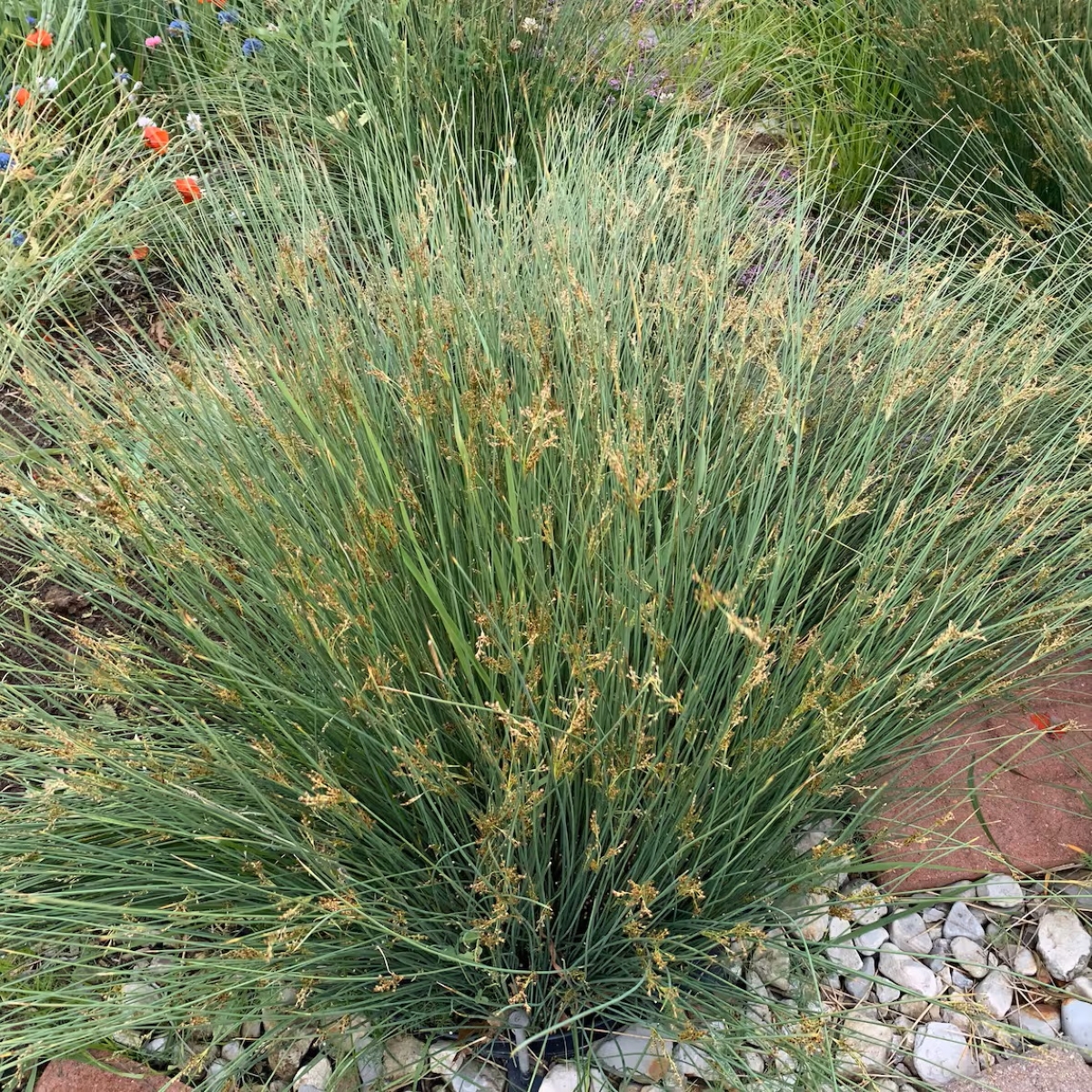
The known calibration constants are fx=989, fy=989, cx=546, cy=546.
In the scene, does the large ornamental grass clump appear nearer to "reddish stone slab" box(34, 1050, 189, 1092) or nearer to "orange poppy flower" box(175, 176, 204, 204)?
"reddish stone slab" box(34, 1050, 189, 1092)

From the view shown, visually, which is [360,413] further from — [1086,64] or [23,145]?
[1086,64]

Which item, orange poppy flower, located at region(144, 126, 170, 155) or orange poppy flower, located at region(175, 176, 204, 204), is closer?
orange poppy flower, located at region(175, 176, 204, 204)

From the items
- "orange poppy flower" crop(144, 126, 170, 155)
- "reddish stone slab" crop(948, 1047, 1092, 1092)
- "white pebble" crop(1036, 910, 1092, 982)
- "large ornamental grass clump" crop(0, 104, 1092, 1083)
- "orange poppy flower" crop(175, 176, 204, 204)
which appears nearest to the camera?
"large ornamental grass clump" crop(0, 104, 1092, 1083)

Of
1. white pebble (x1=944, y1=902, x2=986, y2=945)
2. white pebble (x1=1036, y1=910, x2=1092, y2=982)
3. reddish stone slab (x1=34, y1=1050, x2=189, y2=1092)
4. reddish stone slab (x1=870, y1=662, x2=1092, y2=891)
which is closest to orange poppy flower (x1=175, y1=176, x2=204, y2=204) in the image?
reddish stone slab (x1=34, y1=1050, x2=189, y2=1092)

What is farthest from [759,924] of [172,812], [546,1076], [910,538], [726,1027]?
[172,812]

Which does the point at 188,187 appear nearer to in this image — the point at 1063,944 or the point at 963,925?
the point at 963,925

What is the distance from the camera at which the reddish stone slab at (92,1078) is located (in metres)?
1.53

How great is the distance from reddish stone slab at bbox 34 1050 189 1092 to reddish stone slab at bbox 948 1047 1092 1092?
124 centimetres

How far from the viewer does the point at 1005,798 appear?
1.79 metres

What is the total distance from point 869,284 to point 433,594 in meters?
1.26

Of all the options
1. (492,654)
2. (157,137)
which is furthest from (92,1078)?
(157,137)

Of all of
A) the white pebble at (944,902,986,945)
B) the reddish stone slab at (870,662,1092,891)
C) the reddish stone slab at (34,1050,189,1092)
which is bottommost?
the reddish stone slab at (34,1050,189,1092)

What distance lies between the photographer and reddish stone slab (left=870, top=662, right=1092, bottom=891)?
1733 mm

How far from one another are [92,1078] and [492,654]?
94cm
